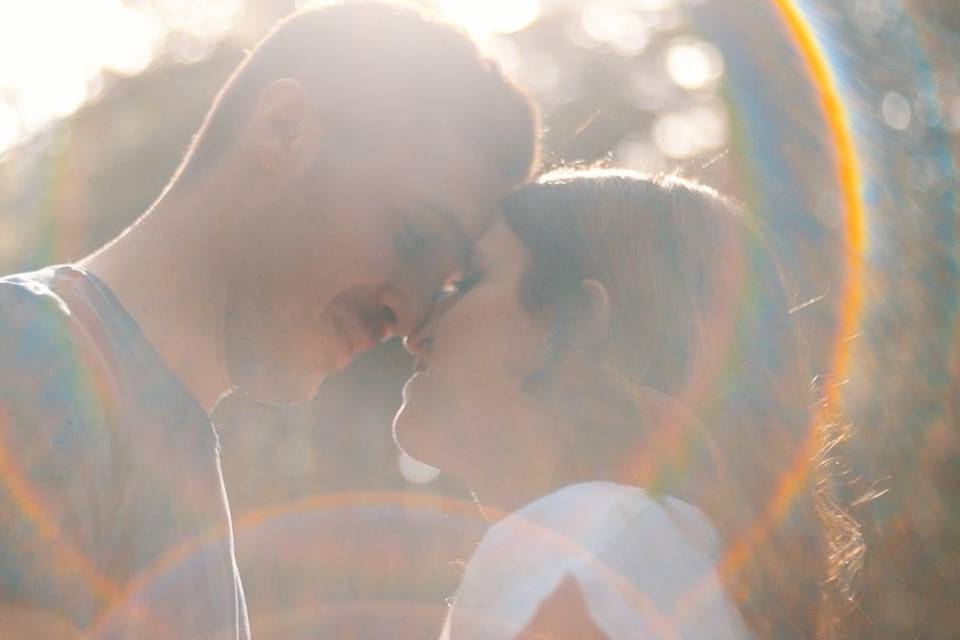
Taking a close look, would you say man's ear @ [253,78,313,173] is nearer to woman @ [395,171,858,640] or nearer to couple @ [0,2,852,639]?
couple @ [0,2,852,639]

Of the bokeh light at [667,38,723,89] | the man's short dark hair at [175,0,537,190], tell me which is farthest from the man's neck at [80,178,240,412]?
the bokeh light at [667,38,723,89]

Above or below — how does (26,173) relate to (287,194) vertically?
below

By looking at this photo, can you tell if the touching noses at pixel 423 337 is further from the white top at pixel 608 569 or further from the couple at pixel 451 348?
the white top at pixel 608 569

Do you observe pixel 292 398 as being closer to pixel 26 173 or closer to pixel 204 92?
pixel 204 92

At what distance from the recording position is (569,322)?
2512 millimetres

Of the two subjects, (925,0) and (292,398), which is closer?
(292,398)

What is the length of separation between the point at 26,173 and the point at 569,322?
9069 millimetres

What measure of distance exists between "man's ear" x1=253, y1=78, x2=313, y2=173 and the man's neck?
0.49ft

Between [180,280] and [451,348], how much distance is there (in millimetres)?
603

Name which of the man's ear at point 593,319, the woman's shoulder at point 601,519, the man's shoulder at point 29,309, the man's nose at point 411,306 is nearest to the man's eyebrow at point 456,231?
the man's nose at point 411,306

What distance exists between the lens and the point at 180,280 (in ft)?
7.63

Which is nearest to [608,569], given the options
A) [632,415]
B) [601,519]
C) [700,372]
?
[601,519]

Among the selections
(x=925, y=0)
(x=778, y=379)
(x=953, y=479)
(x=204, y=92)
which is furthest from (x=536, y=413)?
(x=204, y=92)

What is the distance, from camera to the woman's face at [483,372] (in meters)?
2.53
